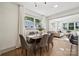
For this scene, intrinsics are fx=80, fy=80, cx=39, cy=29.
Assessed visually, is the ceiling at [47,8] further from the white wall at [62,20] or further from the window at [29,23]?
the window at [29,23]

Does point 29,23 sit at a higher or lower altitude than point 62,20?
lower

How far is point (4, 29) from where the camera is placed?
3111mm

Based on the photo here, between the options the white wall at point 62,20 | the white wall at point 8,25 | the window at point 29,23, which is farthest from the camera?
the white wall at point 8,25

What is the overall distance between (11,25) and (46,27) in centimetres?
146

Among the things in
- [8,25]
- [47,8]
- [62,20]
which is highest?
[47,8]

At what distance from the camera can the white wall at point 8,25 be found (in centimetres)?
302

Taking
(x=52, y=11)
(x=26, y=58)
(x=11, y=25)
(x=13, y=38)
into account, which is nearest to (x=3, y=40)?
(x=13, y=38)

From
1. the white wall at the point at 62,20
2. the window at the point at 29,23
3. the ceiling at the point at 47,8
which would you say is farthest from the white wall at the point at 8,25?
the white wall at the point at 62,20

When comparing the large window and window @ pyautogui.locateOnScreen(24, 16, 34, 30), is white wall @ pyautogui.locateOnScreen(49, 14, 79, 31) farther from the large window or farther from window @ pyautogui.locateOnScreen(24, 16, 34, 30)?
window @ pyautogui.locateOnScreen(24, 16, 34, 30)

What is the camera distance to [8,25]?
3246 millimetres

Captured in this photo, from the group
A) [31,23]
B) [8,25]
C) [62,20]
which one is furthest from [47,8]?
[8,25]

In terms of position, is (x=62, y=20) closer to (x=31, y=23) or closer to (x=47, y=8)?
(x=47, y=8)

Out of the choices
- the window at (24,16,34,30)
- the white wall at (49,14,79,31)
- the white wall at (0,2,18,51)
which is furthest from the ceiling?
the white wall at (0,2,18,51)

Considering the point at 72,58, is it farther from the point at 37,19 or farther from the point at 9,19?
the point at 9,19
